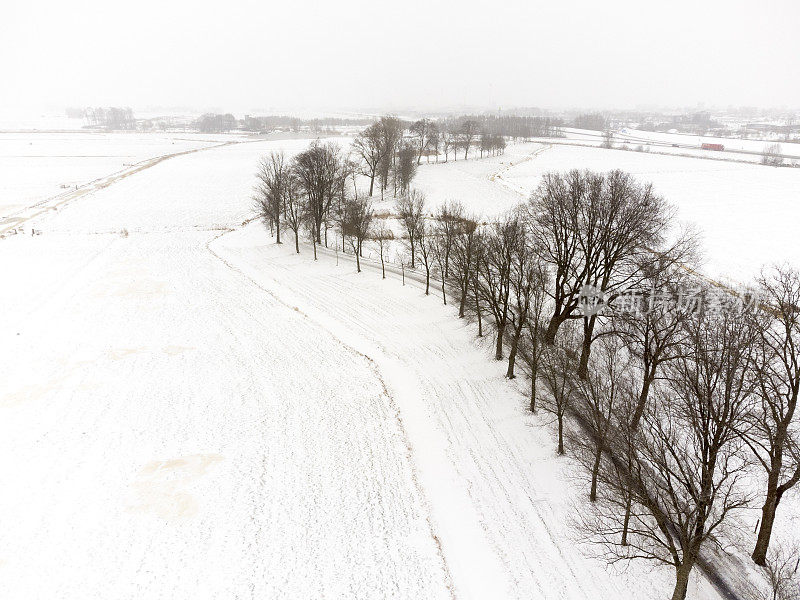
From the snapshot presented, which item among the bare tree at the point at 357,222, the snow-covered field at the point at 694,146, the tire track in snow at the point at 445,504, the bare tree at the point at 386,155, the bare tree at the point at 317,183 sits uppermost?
the snow-covered field at the point at 694,146

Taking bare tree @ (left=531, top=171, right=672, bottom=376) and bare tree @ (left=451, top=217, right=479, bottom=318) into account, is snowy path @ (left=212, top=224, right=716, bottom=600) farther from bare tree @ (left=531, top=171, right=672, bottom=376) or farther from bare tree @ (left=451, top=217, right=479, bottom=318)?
bare tree @ (left=531, top=171, right=672, bottom=376)

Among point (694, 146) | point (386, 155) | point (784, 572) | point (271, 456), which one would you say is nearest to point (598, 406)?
point (784, 572)

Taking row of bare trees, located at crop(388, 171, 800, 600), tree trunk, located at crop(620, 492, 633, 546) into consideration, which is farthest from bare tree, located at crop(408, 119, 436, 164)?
tree trunk, located at crop(620, 492, 633, 546)

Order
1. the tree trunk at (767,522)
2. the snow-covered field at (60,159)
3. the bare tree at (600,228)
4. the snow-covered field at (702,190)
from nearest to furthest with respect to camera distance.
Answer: the tree trunk at (767,522) → the bare tree at (600,228) → the snow-covered field at (702,190) → the snow-covered field at (60,159)

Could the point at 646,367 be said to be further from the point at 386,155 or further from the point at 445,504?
the point at 386,155

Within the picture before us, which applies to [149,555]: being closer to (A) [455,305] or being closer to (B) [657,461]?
(B) [657,461]

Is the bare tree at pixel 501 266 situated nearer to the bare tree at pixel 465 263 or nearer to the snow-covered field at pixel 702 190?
the bare tree at pixel 465 263

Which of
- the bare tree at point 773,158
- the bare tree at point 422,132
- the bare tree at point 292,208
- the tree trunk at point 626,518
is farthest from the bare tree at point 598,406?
the bare tree at point 773,158
